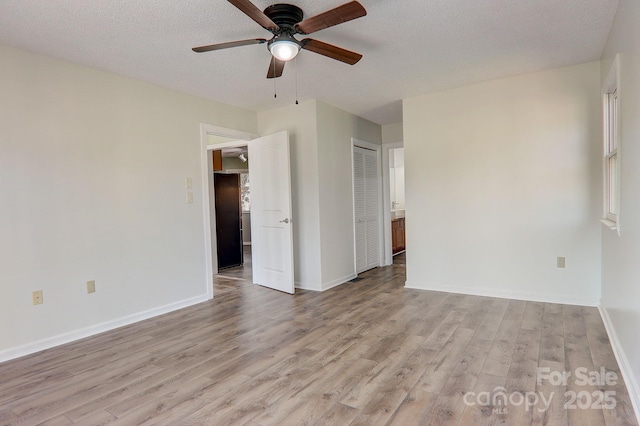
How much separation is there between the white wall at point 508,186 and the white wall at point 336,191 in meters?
0.93

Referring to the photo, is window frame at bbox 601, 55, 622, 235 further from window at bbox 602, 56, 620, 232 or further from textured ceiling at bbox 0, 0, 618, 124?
textured ceiling at bbox 0, 0, 618, 124

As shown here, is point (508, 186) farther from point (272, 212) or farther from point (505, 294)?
point (272, 212)

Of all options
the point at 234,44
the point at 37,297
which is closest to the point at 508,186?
the point at 234,44

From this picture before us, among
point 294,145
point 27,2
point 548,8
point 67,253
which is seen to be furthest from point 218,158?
point 548,8

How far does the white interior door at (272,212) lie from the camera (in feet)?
14.5

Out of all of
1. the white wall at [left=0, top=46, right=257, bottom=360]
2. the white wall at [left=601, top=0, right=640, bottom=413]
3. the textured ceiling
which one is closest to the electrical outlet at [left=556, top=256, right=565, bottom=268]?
the white wall at [left=601, top=0, right=640, bottom=413]

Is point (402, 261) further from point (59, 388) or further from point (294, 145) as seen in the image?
point (59, 388)

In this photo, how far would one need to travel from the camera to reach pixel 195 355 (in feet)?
8.85

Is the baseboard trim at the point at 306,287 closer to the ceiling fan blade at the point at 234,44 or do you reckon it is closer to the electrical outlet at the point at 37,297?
the electrical outlet at the point at 37,297

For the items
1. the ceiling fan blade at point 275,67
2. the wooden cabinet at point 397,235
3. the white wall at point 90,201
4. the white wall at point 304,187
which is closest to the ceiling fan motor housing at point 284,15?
the ceiling fan blade at point 275,67

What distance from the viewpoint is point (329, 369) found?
239 centimetres

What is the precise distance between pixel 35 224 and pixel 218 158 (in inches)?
138

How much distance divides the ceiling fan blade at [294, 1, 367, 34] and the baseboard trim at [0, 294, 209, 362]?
10.0 feet

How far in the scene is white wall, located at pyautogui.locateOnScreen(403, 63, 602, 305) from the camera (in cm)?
353
